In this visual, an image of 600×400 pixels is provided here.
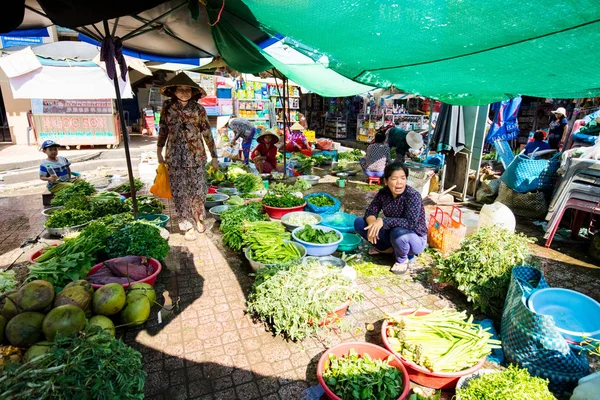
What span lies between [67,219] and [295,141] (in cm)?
898

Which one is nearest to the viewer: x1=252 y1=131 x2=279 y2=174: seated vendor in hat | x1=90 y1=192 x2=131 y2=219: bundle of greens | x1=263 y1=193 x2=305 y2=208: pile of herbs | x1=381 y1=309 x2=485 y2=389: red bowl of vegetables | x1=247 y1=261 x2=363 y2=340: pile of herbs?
x1=381 y1=309 x2=485 y2=389: red bowl of vegetables

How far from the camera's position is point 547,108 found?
1330 cm

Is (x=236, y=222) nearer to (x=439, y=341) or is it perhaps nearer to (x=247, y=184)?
(x=247, y=184)

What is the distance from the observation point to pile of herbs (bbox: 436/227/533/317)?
320cm

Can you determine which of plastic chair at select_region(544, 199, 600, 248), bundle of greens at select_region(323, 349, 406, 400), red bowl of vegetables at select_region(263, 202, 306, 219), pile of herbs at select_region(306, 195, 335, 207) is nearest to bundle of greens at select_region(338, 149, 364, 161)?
pile of herbs at select_region(306, 195, 335, 207)

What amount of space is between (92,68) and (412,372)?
13573 millimetres

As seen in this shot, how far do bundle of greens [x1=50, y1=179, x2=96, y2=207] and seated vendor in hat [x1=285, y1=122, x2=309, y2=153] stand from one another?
7.53 meters

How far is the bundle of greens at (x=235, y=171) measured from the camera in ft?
25.5

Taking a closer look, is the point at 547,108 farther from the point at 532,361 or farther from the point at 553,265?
the point at 532,361

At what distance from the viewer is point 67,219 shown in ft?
15.0

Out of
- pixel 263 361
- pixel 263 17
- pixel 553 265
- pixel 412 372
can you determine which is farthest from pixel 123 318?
pixel 553 265

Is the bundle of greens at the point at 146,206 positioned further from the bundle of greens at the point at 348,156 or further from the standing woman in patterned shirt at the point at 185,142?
the bundle of greens at the point at 348,156

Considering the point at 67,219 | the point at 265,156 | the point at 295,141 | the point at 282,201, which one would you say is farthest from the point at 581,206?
the point at 295,141

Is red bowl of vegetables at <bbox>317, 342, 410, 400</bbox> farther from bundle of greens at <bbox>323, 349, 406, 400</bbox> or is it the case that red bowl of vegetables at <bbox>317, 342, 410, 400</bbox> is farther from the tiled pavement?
the tiled pavement
